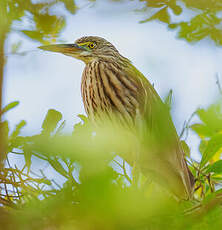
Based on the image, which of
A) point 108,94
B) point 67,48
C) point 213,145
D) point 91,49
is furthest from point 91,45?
point 213,145

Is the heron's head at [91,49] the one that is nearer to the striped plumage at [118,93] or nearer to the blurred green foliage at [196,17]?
the striped plumage at [118,93]

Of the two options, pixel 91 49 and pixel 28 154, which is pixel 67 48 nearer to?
pixel 91 49

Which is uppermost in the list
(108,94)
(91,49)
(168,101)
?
(168,101)

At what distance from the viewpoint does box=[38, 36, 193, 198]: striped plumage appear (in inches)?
76.0

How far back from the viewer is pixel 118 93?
2123 millimetres

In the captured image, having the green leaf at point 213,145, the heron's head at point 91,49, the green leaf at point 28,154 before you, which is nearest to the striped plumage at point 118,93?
the heron's head at point 91,49

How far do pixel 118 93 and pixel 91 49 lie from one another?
2.18ft

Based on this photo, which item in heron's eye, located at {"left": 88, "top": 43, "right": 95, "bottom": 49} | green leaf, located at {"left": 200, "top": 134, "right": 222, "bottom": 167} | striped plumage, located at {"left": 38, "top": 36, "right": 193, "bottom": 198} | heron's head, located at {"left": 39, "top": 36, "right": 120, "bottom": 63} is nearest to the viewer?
green leaf, located at {"left": 200, "top": 134, "right": 222, "bottom": 167}

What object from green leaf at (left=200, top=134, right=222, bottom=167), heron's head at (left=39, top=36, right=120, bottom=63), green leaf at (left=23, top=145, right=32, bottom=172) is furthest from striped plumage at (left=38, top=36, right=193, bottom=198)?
green leaf at (left=23, top=145, right=32, bottom=172)

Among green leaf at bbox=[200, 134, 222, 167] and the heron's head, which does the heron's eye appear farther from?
green leaf at bbox=[200, 134, 222, 167]

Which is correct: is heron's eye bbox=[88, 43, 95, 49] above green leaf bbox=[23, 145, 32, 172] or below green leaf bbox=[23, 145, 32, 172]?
below

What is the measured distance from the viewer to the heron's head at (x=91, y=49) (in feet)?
8.32

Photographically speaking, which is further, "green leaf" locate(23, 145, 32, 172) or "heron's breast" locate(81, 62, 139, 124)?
"heron's breast" locate(81, 62, 139, 124)

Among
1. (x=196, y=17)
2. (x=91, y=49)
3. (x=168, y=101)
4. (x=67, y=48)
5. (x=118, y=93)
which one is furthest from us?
(x=91, y=49)
